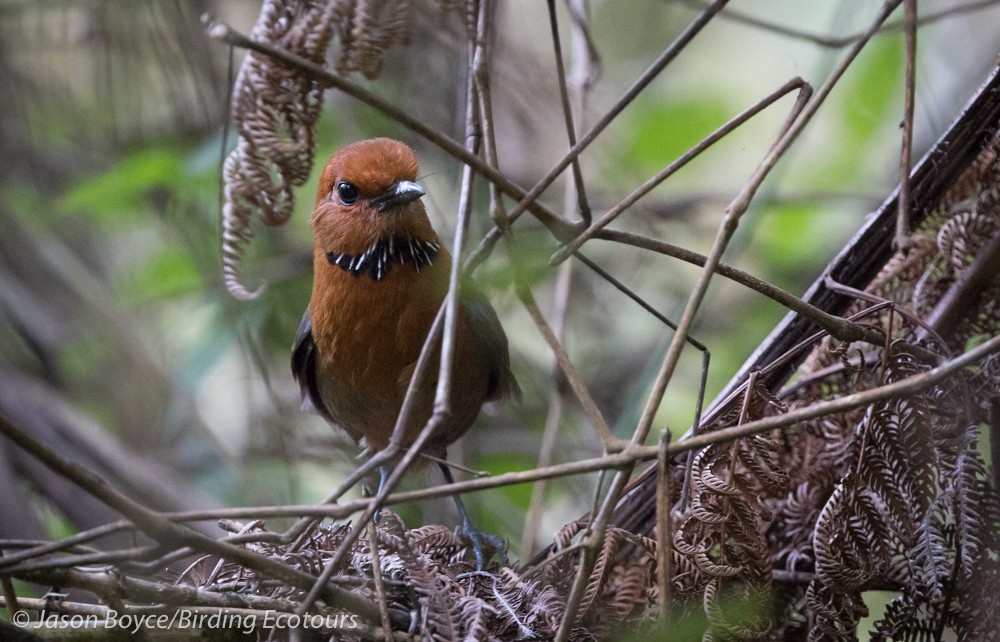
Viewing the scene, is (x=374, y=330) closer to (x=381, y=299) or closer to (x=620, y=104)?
(x=381, y=299)

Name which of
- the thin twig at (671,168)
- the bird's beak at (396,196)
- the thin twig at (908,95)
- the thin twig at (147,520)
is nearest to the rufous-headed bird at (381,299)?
the bird's beak at (396,196)

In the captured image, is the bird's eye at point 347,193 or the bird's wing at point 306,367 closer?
the bird's eye at point 347,193

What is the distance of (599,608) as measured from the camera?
2422 mm

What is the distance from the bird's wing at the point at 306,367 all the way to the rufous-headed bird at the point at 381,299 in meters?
0.04

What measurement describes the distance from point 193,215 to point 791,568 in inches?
131

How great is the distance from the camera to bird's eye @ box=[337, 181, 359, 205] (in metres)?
3.18

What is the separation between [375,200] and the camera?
3.14m

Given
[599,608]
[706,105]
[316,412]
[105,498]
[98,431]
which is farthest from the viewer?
[706,105]

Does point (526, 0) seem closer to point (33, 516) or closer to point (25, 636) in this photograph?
point (33, 516)

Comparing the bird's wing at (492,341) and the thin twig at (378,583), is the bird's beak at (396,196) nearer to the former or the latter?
the bird's wing at (492,341)

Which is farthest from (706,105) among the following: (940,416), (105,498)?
(105,498)

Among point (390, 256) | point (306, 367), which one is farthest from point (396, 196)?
point (306, 367)

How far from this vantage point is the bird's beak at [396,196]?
3016 millimetres

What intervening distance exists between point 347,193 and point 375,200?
0.13 metres
